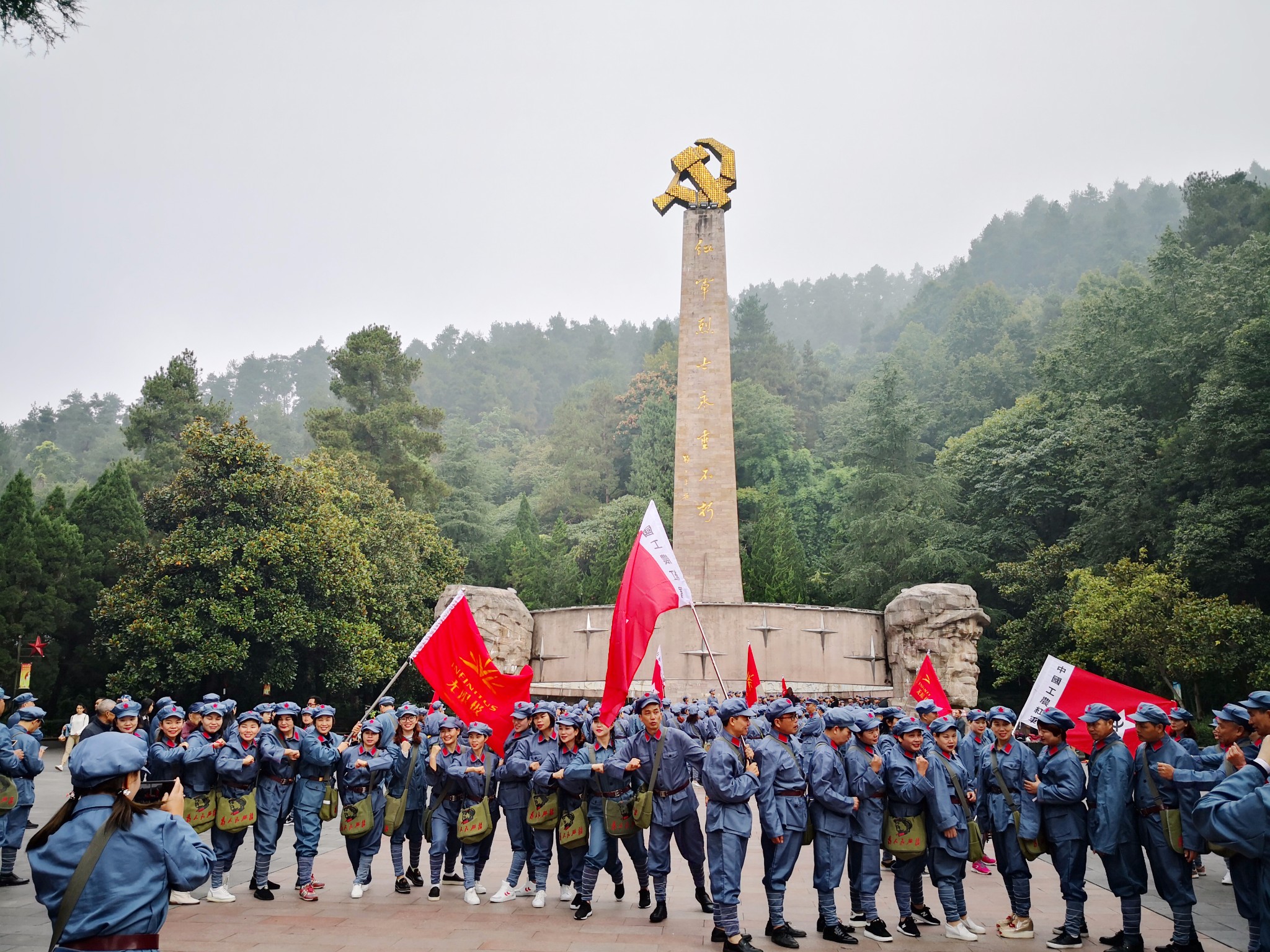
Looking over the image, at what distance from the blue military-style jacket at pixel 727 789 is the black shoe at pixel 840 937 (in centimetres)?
92

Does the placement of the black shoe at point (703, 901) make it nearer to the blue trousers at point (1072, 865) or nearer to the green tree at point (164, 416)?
the blue trousers at point (1072, 865)

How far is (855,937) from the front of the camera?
20.0 ft

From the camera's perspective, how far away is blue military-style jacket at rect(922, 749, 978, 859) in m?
6.22

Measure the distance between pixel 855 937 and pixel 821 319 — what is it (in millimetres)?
100092

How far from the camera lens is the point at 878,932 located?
20.3 feet

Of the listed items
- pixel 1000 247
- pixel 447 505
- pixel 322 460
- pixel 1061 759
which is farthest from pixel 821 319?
pixel 1061 759

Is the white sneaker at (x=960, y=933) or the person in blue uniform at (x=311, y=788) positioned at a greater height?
the person in blue uniform at (x=311, y=788)

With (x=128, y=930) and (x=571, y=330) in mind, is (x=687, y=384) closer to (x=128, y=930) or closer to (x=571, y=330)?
(x=128, y=930)

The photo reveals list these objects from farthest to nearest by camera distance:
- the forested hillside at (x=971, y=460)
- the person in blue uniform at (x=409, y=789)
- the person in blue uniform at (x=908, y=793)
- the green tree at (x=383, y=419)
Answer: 1. the green tree at (x=383, y=419)
2. the forested hillside at (x=971, y=460)
3. the person in blue uniform at (x=409, y=789)
4. the person in blue uniform at (x=908, y=793)

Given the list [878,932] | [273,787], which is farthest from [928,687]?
[273,787]

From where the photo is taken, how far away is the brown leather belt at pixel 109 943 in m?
2.93

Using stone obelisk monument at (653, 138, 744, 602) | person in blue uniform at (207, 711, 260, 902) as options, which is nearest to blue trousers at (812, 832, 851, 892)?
person in blue uniform at (207, 711, 260, 902)

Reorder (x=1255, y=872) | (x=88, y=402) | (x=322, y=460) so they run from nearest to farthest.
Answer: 1. (x=1255, y=872)
2. (x=322, y=460)
3. (x=88, y=402)

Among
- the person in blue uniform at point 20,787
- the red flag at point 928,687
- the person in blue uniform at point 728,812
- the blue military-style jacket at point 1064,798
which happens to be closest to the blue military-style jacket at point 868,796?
the person in blue uniform at point 728,812
